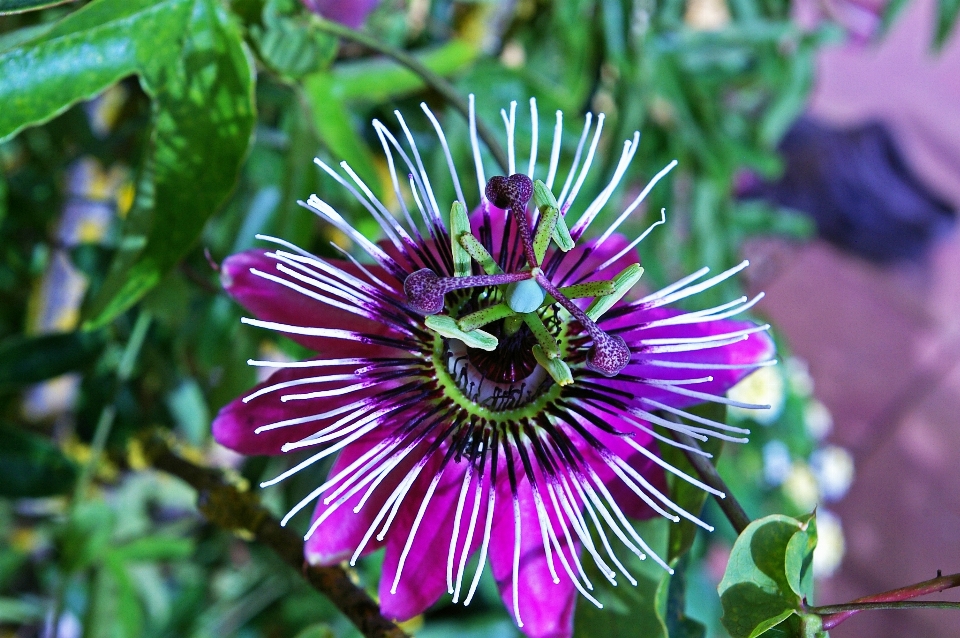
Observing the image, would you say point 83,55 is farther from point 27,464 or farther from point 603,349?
point 27,464

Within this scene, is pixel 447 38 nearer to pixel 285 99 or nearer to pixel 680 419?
pixel 285 99

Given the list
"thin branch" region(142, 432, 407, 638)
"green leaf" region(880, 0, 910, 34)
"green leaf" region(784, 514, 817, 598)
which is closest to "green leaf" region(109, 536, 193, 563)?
"thin branch" region(142, 432, 407, 638)

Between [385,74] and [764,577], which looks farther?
[385,74]

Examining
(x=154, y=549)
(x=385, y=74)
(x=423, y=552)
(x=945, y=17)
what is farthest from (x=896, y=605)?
(x=945, y=17)

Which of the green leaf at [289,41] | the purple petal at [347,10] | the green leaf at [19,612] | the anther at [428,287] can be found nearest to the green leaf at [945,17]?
the purple petal at [347,10]

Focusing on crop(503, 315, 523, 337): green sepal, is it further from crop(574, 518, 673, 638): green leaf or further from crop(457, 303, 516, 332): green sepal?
Result: crop(574, 518, 673, 638): green leaf

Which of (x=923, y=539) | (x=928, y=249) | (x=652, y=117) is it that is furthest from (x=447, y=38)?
(x=928, y=249)

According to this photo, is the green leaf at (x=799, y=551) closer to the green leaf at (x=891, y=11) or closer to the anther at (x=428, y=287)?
the anther at (x=428, y=287)
